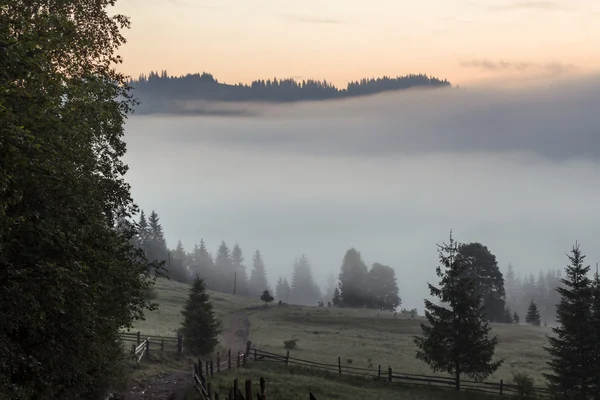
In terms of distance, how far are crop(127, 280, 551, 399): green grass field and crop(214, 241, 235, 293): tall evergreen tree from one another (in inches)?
2347

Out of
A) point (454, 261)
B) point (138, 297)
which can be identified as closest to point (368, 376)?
point (454, 261)

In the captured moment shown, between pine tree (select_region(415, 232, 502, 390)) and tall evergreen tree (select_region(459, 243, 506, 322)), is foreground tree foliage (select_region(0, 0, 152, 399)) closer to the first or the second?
pine tree (select_region(415, 232, 502, 390))

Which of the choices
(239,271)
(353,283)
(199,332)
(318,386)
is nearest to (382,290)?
(353,283)

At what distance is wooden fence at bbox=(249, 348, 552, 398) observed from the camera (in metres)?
34.6

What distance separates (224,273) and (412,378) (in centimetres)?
13507

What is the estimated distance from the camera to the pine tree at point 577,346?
3212cm

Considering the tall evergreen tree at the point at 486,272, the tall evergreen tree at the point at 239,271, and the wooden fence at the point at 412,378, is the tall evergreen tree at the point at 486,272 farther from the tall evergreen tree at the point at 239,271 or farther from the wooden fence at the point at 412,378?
the tall evergreen tree at the point at 239,271

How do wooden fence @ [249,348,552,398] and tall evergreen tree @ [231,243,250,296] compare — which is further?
tall evergreen tree @ [231,243,250,296]

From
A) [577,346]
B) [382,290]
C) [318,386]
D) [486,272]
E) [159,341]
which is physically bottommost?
[159,341]

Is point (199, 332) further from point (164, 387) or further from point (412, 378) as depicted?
point (412, 378)

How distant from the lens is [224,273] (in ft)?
548

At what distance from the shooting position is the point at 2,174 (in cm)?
988

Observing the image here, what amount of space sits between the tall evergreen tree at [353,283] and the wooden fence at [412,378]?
85.8m

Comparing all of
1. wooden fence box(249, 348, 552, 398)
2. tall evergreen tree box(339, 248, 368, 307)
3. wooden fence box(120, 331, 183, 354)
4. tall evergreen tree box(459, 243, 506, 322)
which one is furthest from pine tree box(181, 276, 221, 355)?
tall evergreen tree box(339, 248, 368, 307)
